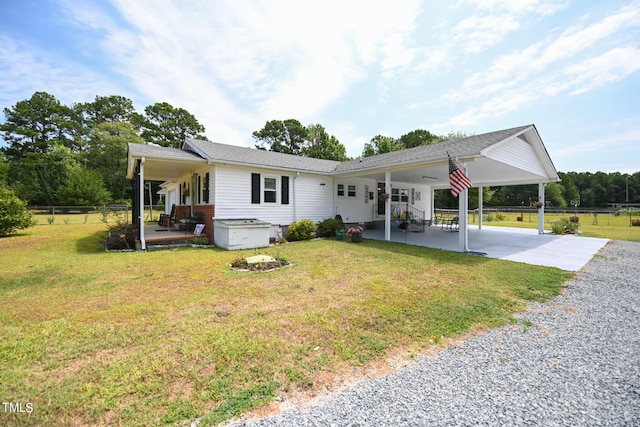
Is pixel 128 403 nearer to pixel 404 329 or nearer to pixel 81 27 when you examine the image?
pixel 404 329

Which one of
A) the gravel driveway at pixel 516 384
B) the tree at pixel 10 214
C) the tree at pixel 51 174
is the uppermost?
the tree at pixel 51 174

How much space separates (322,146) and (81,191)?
98.6 feet

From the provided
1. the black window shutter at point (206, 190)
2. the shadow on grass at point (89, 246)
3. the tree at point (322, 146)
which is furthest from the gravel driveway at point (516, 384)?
the tree at point (322, 146)

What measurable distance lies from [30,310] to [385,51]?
41.4 feet

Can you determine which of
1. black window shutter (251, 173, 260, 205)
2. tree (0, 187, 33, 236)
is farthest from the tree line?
black window shutter (251, 173, 260, 205)

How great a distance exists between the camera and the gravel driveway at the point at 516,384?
6.23ft

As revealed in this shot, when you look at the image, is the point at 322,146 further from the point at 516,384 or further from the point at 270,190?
the point at 516,384

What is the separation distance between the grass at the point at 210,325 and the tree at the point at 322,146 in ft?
102

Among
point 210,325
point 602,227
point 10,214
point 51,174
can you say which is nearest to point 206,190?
point 210,325

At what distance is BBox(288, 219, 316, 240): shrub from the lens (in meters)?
10.9

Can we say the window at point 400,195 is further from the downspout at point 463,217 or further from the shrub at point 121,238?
the shrub at point 121,238

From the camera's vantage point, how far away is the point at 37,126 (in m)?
Result: 37.4

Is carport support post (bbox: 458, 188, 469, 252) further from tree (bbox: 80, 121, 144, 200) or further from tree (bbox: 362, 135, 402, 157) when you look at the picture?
tree (bbox: 80, 121, 144, 200)

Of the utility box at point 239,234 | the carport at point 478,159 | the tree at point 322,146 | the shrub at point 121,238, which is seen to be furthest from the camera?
the tree at point 322,146
